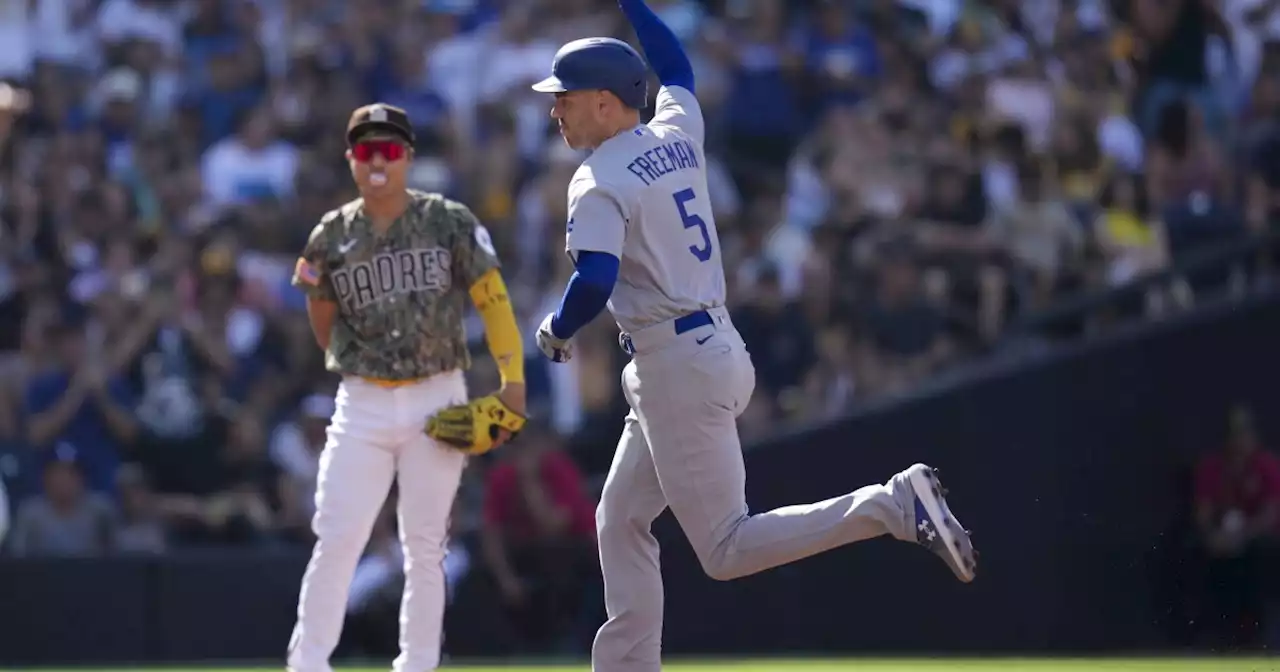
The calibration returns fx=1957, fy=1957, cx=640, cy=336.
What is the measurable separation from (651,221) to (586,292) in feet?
1.41

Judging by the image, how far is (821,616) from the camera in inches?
458

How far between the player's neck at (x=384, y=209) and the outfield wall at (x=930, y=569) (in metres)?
4.10

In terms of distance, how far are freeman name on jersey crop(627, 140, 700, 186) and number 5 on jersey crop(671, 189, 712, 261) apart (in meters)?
0.09

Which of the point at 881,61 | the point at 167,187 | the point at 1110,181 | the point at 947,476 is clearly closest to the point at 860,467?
the point at 947,476

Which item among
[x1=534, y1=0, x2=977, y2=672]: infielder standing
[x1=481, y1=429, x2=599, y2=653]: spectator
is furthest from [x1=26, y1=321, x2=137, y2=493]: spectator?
[x1=534, y1=0, x2=977, y2=672]: infielder standing

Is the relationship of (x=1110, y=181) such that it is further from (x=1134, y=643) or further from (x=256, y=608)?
(x=256, y=608)

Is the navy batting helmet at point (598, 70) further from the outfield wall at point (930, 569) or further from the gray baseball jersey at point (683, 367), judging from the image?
the outfield wall at point (930, 569)

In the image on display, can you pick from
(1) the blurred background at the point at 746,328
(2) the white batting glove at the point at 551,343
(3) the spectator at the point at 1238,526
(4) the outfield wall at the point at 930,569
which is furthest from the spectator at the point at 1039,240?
(2) the white batting glove at the point at 551,343

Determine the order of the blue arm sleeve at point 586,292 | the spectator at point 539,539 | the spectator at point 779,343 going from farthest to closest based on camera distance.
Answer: the spectator at point 779,343
the spectator at point 539,539
the blue arm sleeve at point 586,292

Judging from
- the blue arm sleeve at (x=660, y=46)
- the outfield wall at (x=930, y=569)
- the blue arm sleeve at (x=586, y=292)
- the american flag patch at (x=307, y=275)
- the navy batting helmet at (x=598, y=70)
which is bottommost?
the outfield wall at (x=930, y=569)

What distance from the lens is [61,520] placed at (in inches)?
445

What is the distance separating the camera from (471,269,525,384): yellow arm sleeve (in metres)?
7.47

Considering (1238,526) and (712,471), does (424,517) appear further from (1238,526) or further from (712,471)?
(1238,526)

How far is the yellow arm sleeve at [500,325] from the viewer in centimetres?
747
